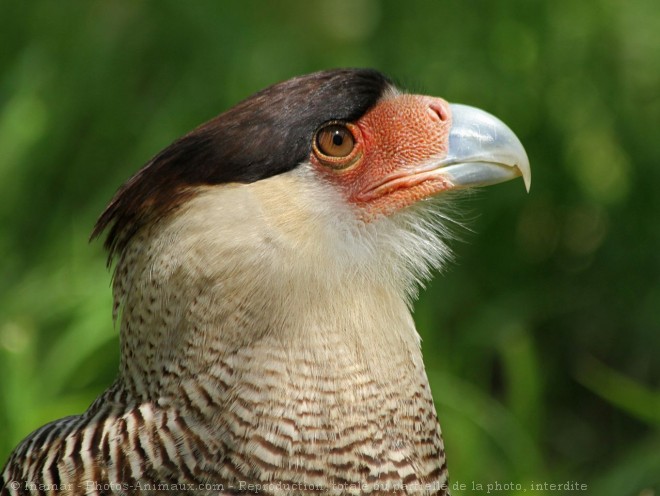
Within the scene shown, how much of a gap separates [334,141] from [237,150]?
27 cm

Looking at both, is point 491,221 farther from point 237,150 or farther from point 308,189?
point 237,150

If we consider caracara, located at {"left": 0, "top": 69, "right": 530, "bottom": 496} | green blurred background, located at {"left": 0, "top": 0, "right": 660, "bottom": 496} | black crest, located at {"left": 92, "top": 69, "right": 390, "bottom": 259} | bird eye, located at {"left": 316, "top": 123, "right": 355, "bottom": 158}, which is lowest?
green blurred background, located at {"left": 0, "top": 0, "right": 660, "bottom": 496}

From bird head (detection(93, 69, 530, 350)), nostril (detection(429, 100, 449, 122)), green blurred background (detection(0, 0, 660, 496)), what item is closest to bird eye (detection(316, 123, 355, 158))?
bird head (detection(93, 69, 530, 350))

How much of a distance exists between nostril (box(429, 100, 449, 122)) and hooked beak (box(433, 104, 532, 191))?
4 centimetres

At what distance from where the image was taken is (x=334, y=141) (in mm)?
2467

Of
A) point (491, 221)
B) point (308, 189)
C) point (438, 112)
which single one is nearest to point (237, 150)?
point (308, 189)

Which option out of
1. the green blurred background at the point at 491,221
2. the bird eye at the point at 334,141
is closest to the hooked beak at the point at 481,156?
the bird eye at the point at 334,141

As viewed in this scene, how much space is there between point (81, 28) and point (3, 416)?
284 centimetres

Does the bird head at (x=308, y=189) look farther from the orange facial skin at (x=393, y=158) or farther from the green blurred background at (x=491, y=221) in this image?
the green blurred background at (x=491, y=221)

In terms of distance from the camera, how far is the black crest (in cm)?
232

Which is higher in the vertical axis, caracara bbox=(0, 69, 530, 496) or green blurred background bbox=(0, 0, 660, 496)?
caracara bbox=(0, 69, 530, 496)

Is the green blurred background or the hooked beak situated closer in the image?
the hooked beak

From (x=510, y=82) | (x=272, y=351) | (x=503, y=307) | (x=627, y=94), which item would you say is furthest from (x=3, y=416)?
(x=627, y=94)

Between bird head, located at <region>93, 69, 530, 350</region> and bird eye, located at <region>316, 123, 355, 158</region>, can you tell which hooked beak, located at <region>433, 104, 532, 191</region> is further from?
bird eye, located at <region>316, 123, 355, 158</region>
